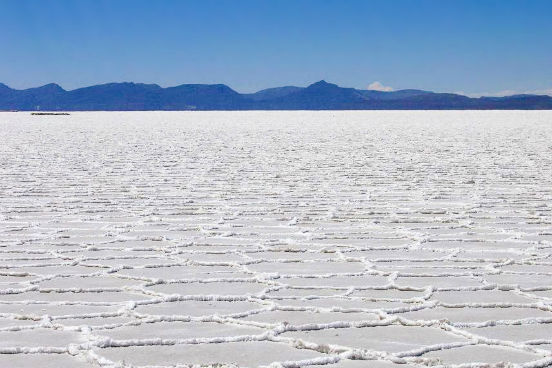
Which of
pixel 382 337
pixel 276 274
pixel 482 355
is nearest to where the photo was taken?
pixel 482 355

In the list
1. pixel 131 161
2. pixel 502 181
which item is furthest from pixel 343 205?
pixel 131 161

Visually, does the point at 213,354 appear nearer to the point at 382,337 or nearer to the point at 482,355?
the point at 382,337

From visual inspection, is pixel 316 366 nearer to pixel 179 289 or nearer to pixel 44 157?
pixel 179 289

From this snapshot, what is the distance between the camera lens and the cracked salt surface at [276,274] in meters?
2.11

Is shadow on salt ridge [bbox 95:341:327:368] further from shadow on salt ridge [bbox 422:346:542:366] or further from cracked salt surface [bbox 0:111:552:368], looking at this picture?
shadow on salt ridge [bbox 422:346:542:366]

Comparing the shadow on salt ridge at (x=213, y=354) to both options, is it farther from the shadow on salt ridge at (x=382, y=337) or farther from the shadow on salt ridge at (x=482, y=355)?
the shadow on salt ridge at (x=482, y=355)

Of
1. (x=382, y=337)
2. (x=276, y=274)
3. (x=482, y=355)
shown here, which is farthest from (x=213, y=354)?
(x=276, y=274)

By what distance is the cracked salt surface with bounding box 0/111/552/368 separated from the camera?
2109 mm

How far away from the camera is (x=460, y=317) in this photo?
7.94 feet

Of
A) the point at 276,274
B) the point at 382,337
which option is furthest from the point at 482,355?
the point at 276,274

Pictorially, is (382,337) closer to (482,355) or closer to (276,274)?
(482,355)

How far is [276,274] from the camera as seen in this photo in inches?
118

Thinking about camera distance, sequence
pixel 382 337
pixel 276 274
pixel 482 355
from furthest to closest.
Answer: pixel 276 274, pixel 382 337, pixel 482 355

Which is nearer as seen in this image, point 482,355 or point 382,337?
point 482,355
